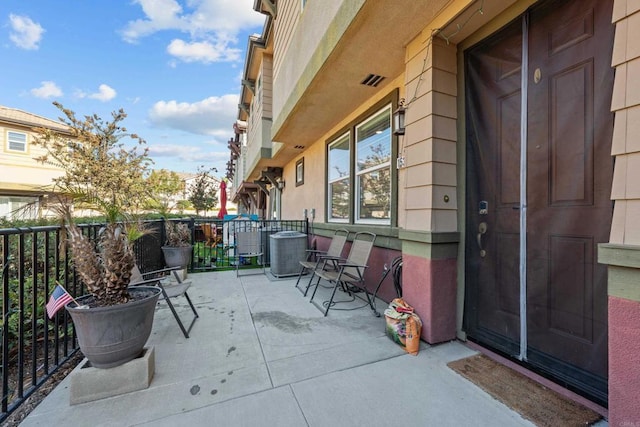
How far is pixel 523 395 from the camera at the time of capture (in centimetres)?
188

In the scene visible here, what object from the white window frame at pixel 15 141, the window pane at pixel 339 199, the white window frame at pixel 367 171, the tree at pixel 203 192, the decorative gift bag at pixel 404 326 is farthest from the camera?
the tree at pixel 203 192

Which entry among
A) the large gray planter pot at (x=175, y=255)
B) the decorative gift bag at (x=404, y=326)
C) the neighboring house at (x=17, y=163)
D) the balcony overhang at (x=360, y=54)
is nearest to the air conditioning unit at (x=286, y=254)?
the large gray planter pot at (x=175, y=255)

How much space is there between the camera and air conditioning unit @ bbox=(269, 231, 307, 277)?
532cm

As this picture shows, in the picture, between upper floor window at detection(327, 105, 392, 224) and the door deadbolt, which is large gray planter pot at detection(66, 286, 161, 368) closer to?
the door deadbolt

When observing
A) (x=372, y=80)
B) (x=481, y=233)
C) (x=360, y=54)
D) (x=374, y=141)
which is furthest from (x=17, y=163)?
(x=481, y=233)

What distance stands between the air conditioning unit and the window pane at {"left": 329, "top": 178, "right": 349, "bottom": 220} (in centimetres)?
94

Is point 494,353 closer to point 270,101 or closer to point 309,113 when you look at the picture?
point 309,113

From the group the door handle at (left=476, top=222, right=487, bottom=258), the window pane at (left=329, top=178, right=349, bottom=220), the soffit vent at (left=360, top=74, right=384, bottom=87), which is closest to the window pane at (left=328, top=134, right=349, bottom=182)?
the window pane at (left=329, top=178, right=349, bottom=220)

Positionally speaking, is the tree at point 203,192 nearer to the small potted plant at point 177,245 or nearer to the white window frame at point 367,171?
the small potted plant at point 177,245

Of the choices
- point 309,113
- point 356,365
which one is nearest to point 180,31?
point 309,113

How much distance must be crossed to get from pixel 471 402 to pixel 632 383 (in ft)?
2.70

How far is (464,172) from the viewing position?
2.66 metres

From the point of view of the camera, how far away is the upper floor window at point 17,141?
12711 mm

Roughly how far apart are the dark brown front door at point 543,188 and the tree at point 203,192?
18.5 m
